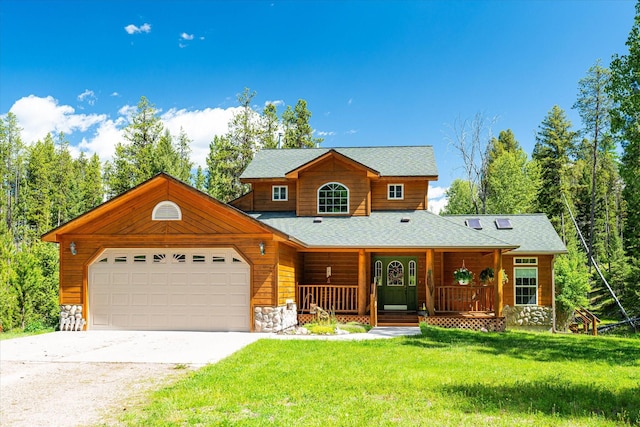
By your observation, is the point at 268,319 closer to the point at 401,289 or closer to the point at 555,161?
the point at 401,289

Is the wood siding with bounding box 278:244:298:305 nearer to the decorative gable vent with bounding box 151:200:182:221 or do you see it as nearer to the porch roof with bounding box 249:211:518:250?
the porch roof with bounding box 249:211:518:250

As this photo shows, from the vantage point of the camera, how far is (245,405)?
22.7 feet

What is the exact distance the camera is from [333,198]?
785 inches

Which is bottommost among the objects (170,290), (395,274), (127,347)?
(127,347)

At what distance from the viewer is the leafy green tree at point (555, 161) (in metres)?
38.4

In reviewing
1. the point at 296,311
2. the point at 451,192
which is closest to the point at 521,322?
the point at 296,311

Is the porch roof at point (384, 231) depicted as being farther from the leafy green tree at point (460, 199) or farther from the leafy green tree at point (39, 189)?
the leafy green tree at point (39, 189)

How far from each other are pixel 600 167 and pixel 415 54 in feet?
81.0

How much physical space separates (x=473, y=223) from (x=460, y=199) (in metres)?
24.0

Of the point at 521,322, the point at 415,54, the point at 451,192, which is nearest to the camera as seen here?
the point at 521,322

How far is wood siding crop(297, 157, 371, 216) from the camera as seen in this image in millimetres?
19703

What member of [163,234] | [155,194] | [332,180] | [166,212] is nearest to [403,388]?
[163,234]

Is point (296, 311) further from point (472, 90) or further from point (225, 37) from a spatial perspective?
point (472, 90)

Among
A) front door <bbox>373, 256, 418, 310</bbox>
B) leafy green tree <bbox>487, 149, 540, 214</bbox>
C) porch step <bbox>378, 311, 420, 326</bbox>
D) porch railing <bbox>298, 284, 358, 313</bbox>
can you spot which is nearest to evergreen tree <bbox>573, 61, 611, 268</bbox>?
leafy green tree <bbox>487, 149, 540, 214</bbox>
